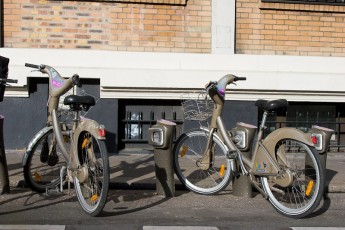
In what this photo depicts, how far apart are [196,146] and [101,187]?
161cm

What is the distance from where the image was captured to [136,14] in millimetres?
8648

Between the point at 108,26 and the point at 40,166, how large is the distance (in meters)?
3.55

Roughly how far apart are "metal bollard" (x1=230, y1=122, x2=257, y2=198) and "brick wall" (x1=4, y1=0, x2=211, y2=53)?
332 cm

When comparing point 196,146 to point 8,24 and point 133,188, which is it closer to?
point 133,188

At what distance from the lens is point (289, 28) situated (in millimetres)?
8992

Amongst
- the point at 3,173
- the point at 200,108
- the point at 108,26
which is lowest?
the point at 3,173

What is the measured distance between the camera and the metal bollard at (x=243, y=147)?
18.8 ft

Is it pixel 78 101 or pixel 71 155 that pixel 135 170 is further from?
pixel 78 101

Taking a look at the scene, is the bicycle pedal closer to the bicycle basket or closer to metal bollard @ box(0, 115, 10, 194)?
the bicycle basket

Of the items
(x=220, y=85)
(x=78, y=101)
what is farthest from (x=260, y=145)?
(x=78, y=101)

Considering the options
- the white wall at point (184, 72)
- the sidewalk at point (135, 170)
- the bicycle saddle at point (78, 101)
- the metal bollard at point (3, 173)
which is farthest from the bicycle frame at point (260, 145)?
the white wall at point (184, 72)

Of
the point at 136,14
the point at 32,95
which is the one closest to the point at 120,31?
the point at 136,14

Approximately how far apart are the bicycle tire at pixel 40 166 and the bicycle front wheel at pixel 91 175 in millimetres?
732

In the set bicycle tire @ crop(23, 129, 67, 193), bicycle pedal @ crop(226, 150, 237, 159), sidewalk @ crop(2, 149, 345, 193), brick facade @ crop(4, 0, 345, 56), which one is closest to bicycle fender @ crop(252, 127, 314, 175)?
bicycle pedal @ crop(226, 150, 237, 159)
